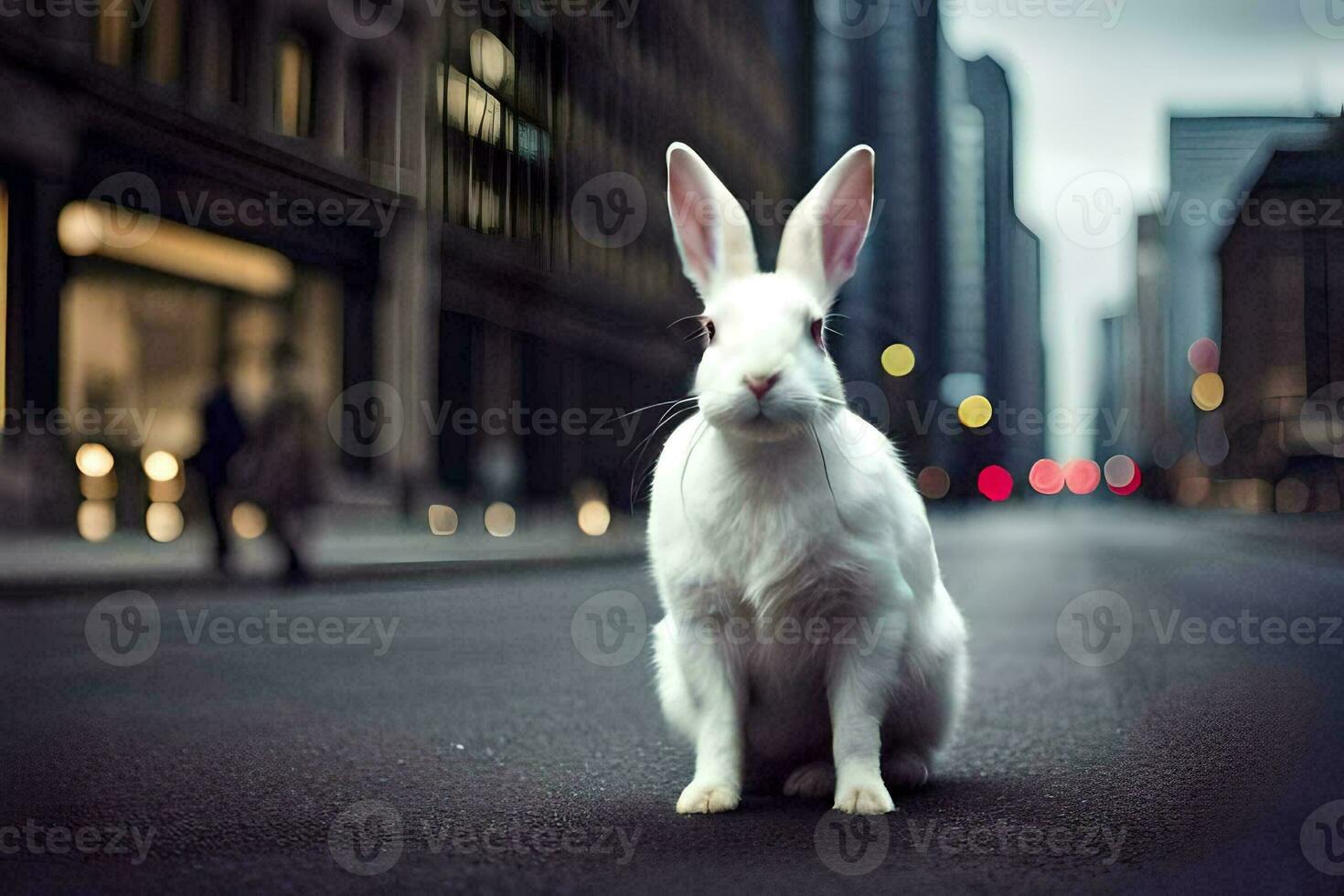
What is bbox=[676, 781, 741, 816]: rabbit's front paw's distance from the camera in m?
4.04

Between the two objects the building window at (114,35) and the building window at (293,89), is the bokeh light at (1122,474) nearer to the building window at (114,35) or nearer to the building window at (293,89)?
the building window at (293,89)

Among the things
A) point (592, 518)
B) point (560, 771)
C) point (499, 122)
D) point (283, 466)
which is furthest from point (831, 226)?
point (592, 518)

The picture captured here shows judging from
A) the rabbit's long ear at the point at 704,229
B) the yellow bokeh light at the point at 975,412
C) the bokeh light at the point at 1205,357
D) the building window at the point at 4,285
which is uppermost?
the bokeh light at the point at 1205,357

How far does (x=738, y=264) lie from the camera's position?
13.8 feet

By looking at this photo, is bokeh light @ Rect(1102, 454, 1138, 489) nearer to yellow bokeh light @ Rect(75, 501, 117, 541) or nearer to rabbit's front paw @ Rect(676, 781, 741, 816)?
yellow bokeh light @ Rect(75, 501, 117, 541)

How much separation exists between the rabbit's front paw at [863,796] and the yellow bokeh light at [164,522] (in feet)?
57.2

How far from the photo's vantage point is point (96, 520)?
19.1 m

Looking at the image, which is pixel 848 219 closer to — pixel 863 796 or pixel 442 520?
pixel 863 796

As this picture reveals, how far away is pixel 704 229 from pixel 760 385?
71cm

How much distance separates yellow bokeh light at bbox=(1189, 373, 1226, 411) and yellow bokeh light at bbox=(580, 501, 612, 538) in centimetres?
11947

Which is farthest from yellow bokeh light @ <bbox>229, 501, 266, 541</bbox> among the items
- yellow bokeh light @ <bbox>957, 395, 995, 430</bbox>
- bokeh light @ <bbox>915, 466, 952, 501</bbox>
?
bokeh light @ <bbox>915, 466, 952, 501</bbox>

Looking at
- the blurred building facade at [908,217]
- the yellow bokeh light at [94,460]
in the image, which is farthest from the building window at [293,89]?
the blurred building facade at [908,217]

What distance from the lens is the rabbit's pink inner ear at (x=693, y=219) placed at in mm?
4215

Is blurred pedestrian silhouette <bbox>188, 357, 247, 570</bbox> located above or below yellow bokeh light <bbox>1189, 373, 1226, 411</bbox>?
below
